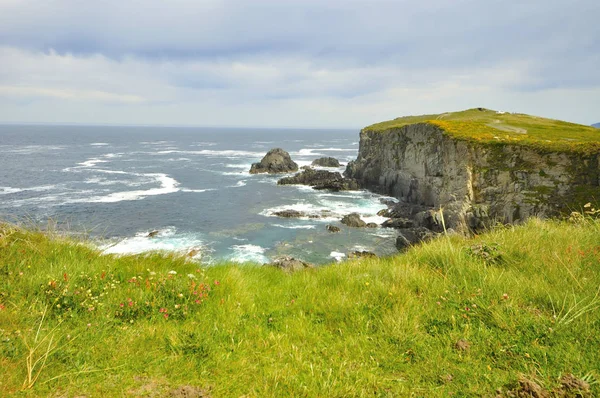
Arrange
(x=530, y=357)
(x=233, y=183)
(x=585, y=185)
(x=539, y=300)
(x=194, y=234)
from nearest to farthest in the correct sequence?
(x=530, y=357), (x=539, y=300), (x=585, y=185), (x=194, y=234), (x=233, y=183)

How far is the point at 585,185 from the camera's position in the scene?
95.5ft

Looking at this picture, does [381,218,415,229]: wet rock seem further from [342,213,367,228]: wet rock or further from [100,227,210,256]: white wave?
[100,227,210,256]: white wave

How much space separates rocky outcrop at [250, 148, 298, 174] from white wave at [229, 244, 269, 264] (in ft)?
147

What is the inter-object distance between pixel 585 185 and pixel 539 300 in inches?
1308

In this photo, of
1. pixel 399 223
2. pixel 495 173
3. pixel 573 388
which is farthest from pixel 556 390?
pixel 495 173

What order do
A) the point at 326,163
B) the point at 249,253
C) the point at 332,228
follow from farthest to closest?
the point at 326,163, the point at 332,228, the point at 249,253

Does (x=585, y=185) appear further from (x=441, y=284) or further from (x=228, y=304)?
(x=228, y=304)

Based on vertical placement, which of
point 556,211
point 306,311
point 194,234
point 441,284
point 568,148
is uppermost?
point 568,148

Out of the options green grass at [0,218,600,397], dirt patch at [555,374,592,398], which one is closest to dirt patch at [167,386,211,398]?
green grass at [0,218,600,397]

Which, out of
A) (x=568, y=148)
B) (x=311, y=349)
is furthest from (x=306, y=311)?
(x=568, y=148)

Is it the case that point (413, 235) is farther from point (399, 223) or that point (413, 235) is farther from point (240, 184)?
point (240, 184)

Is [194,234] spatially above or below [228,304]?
below

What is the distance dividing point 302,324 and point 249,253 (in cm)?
2432

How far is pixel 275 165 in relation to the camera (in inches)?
2938
